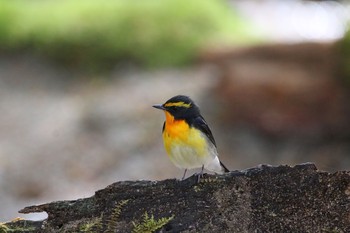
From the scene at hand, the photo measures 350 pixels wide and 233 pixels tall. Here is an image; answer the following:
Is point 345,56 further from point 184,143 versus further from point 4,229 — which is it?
point 4,229

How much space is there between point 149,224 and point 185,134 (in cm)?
99

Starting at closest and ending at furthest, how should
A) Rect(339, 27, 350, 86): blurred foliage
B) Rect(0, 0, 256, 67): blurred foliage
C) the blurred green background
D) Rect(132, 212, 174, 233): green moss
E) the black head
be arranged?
1. Rect(132, 212, 174, 233): green moss
2. the black head
3. Rect(339, 27, 350, 86): blurred foliage
4. the blurred green background
5. Rect(0, 0, 256, 67): blurred foliage

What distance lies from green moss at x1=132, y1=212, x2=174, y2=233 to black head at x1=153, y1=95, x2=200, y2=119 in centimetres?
98

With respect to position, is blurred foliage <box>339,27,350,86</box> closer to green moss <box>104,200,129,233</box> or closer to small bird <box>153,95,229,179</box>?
small bird <box>153,95,229,179</box>

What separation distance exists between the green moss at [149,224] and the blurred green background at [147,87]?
5.45m

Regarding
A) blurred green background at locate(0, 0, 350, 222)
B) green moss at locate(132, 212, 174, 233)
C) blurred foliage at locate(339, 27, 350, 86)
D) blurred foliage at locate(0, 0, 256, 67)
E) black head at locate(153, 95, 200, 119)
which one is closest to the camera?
green moss at locate(132, 212, 174, 233)

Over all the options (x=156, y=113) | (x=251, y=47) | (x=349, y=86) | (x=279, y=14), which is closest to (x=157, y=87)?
(x=156, y=113)

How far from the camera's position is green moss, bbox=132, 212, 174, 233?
2492mm

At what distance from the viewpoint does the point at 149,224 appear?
2498mm

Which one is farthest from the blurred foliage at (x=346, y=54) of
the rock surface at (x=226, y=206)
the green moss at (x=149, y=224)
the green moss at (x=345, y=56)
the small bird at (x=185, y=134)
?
the green moss at (x=149, y=224)

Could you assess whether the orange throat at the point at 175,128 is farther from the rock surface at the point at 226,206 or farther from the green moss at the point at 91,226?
the green moss at the point at 91,226

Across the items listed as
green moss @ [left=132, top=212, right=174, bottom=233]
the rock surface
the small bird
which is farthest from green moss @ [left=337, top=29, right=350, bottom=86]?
green moss @ [left=132, top=212, right=174, bottom=233]

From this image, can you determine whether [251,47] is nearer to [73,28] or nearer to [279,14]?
[73,28]

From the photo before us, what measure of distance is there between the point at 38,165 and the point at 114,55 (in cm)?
212
